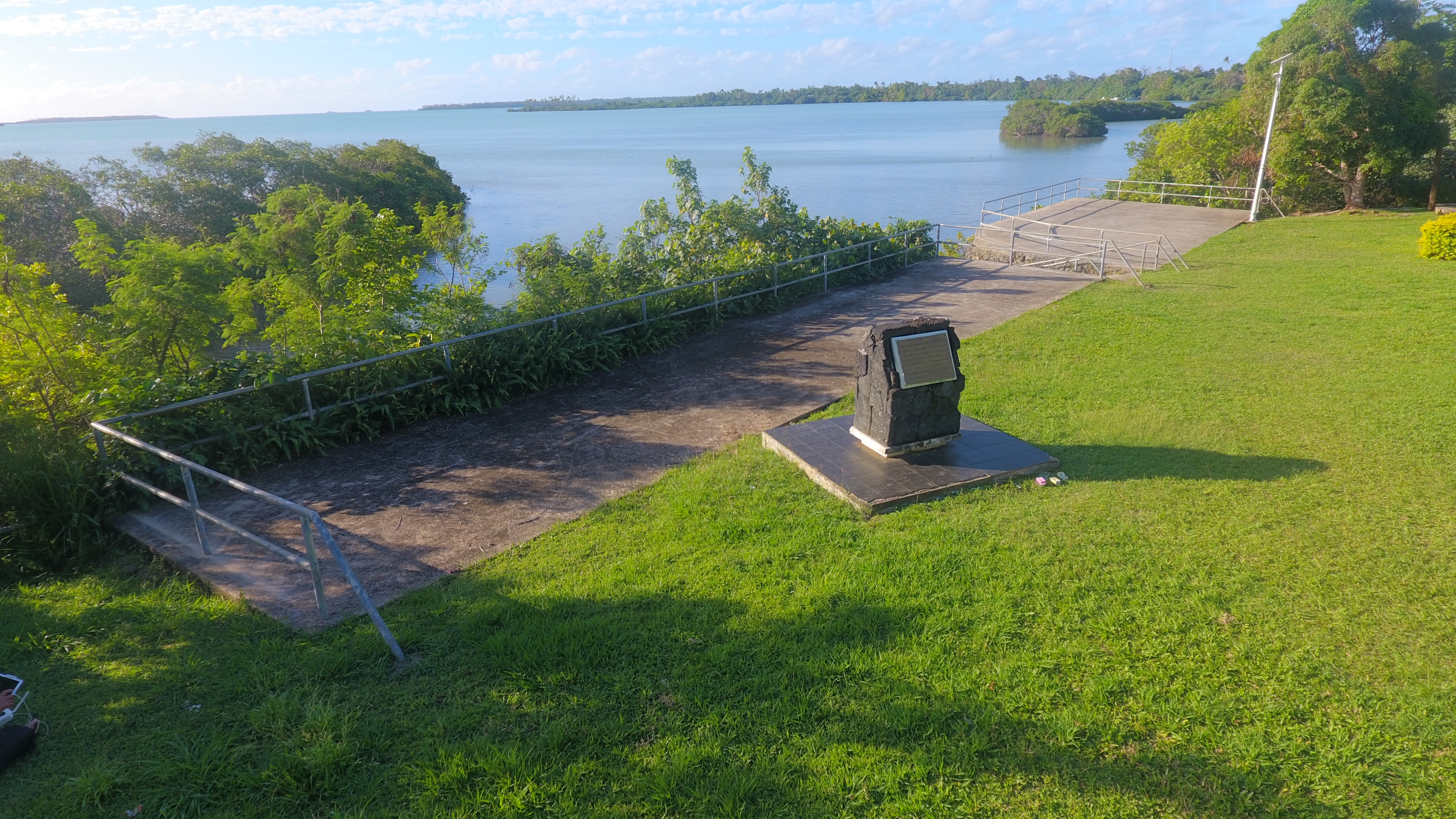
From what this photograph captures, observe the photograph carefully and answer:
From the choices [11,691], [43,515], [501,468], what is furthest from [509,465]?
[11,691]

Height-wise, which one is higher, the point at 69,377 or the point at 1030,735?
the point at 69,377

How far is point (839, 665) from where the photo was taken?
4.40m

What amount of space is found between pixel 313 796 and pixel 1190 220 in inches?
1097

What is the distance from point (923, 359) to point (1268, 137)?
917 inches

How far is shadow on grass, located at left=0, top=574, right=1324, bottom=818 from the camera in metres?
3.57

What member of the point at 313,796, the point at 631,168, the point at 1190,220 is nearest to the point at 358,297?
the point at 313,796

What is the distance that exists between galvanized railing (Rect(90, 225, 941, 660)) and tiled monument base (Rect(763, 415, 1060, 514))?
12.1 ft

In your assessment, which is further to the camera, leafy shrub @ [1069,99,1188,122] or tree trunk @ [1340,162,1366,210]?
leafy shrub @ [1069,99,1188,122]

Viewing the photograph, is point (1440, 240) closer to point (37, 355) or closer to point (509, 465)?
point (509, 465)

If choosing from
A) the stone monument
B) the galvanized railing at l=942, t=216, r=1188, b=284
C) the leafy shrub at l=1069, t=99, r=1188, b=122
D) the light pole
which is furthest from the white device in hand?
the leafy shrub at l=1069, t=99, r=1188, b=122

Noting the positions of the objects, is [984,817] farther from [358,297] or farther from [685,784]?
[358,297]

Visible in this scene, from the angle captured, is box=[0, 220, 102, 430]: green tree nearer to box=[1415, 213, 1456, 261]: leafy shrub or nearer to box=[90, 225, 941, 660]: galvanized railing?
box=[90, 225, 941, 660]: galvanized railing

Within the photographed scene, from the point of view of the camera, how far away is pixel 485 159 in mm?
104125

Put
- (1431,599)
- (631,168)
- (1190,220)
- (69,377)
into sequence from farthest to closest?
(631,168) → (1190,220) → (69,377) → (1431,599)
